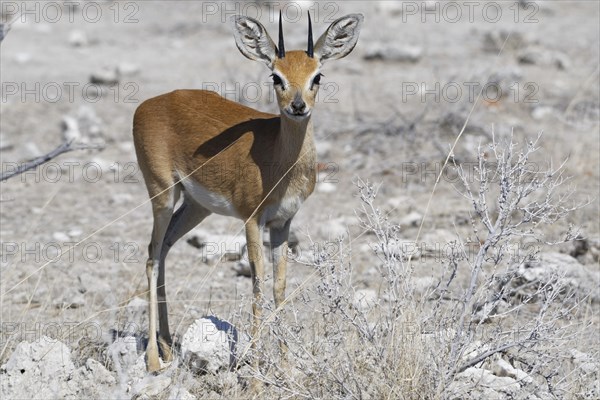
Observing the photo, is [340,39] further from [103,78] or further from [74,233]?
[103,78]

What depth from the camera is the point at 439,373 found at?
15.6 ft

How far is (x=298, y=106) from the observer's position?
5.57m

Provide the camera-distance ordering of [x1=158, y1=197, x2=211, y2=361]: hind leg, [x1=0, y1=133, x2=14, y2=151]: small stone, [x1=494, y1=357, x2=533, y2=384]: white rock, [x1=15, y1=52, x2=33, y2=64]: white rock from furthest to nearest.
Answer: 1. [x1=15, y1=52, x2=33, y2=64]: white rock
2. [x1=0, y1=133, x2=14, y2=151]: small stone
3. [x1=158, y1=197, x2=211, y2=361]: hind leg
4. [x1=494, y1=357, x2=533, y2=384]: white rock

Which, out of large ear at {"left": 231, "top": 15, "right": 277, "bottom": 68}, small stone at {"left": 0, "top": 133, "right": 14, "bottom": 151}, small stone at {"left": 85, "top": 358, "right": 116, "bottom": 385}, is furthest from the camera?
small stone at {"left": 0, "top": 133, "right": 14, "bottom": 151}

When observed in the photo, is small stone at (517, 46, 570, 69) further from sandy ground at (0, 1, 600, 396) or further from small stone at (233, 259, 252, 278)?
small stone at (233, 259, 252, 278)

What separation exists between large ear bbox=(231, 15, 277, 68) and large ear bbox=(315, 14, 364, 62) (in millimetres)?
298

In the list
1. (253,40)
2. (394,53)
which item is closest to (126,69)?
(394,53)

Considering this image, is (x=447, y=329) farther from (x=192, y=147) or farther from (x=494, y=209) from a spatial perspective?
(x=494, y=209)

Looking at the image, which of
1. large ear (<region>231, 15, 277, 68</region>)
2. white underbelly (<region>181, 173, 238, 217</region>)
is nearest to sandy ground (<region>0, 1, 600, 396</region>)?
white underbelly (<region>181, 173, 238, 217</region>)

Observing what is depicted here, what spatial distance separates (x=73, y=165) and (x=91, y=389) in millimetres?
5916

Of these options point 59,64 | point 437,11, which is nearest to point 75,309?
point 59,64

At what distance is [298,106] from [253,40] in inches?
28.0

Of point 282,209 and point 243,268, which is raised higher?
point 282,209

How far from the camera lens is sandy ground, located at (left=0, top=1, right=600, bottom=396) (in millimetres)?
7641
